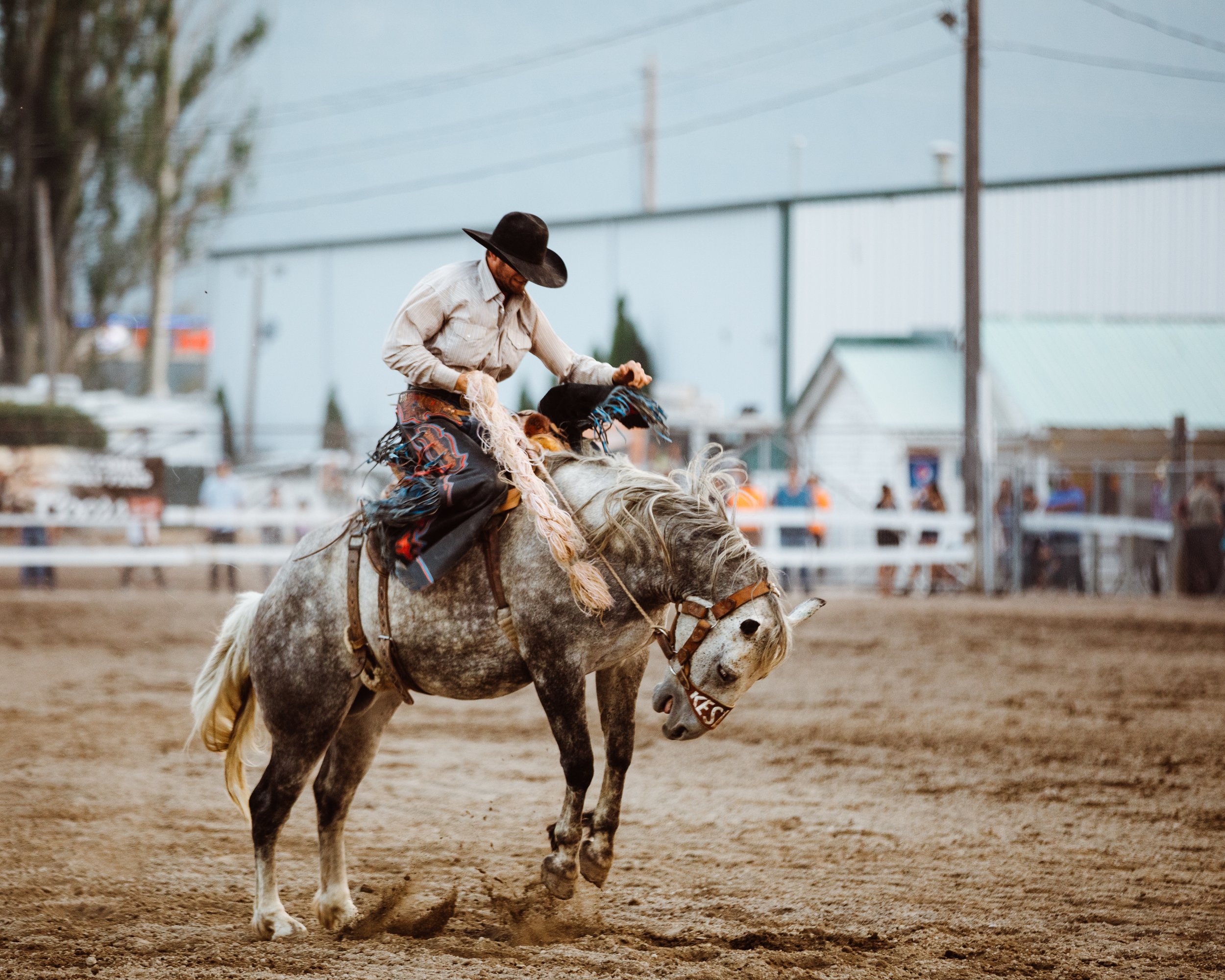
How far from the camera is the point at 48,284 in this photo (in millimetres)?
31547

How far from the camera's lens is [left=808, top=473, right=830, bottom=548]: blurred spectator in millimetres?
18359

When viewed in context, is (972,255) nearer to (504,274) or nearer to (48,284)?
(504,274)

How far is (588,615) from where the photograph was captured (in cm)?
430

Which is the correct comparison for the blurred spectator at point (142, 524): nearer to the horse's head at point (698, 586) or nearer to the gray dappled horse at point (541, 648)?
the gray dappled horse at point (541, 648)

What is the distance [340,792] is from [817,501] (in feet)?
46.8

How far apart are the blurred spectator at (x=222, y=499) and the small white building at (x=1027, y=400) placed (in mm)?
9032

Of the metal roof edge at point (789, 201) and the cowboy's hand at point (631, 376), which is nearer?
the cowboy's hand at point (631, 376)

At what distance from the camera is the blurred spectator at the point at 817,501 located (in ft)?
60.2

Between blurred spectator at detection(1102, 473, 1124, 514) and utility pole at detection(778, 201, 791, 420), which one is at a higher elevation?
utility pole at detection(778, 201, 791, 420)

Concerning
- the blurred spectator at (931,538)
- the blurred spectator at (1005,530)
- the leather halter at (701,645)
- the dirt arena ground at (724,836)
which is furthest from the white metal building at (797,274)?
the leather halter at (701,645)

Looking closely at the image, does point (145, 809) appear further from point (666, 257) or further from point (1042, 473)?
point (666, 257)

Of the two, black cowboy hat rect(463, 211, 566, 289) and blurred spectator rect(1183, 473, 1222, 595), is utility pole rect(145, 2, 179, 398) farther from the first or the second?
black cowboy hat rect(463, 211, 566, 289)

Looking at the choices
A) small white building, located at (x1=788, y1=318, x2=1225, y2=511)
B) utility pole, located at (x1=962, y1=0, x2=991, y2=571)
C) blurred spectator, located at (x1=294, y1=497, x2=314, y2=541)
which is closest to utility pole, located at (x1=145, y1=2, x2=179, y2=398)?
blurred spectator, located at (x1=294, y1=497, x2=314, y2=541)

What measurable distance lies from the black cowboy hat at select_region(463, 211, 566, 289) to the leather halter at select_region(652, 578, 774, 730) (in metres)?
1.30
